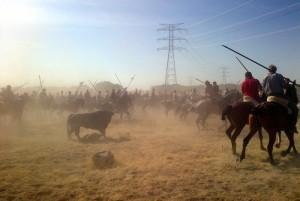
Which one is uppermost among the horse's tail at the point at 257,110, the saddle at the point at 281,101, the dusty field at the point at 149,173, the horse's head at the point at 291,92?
the horse's head at the point at 291,92

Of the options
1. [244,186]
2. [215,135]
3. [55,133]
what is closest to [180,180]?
[244,186]

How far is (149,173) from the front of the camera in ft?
33.1

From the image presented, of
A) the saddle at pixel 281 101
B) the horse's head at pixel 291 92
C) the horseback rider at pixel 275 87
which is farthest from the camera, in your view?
the horse's head at pixel 291 92

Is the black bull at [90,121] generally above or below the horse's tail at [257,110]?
below

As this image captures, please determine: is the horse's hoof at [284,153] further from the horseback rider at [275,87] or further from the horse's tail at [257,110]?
the horse's tail at [257,110]

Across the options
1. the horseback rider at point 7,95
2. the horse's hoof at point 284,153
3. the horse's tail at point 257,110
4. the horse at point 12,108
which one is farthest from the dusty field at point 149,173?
the horseback rider at point 7,95

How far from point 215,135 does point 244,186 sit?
9.23 meters

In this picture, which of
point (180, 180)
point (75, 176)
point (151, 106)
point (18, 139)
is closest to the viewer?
point (180, 180)

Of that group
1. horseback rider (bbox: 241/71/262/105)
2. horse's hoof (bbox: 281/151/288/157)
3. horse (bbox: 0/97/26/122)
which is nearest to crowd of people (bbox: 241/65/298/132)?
horseback rider (bbox: 241/71/262/105)

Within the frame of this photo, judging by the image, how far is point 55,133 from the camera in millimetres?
20453

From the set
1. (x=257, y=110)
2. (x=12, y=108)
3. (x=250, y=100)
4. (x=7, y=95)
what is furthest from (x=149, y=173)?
(x=7, y=95)

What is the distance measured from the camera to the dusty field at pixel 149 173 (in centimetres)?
847

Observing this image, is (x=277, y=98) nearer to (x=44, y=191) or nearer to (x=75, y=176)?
(x=75, y=176)

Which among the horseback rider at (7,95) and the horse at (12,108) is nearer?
the horse at (12,108)
